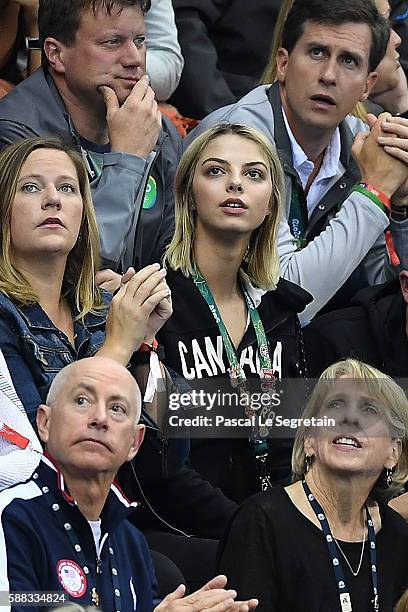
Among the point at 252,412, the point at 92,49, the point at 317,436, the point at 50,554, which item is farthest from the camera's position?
the point at 92,49

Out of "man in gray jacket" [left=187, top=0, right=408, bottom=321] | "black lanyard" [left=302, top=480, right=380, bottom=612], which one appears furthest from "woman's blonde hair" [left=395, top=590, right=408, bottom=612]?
"man in gray jacket" [left=187, top=0, right=408, bottom=321]

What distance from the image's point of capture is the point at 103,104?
222 inches

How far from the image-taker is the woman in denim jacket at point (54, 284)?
4.55 m

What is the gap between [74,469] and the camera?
4.12 metres

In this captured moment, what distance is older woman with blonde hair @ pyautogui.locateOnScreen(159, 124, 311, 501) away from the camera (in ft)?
16.8

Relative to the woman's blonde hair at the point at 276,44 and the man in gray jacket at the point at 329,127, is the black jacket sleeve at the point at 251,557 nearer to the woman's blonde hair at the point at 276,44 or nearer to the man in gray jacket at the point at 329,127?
the man in gray jacket at the point at 329,127

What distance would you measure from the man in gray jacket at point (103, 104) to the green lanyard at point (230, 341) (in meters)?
0.32

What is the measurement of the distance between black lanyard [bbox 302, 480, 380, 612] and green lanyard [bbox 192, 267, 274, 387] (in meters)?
0.58

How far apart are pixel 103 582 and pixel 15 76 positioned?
2.61 m

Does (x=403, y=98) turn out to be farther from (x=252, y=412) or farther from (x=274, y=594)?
(x=274, y=594)

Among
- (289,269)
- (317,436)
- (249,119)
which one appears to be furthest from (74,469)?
(249,119)

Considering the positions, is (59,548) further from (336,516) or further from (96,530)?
(336,516)

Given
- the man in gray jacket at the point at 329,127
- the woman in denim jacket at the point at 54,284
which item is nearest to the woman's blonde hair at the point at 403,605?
the woman in denim jacket at the point at 54,284

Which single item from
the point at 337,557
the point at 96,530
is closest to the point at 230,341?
the point at 337,557
